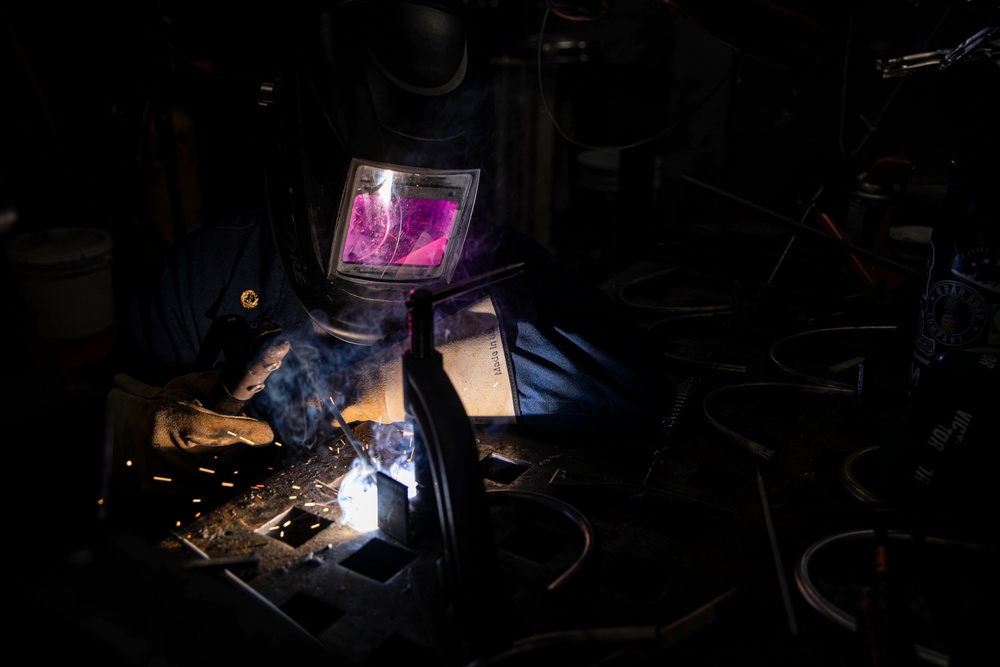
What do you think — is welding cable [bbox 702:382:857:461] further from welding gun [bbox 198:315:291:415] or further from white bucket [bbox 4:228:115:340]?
white bucket [bbox 4:228:115:340]

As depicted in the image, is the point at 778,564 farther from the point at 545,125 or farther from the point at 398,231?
the point at 545,125

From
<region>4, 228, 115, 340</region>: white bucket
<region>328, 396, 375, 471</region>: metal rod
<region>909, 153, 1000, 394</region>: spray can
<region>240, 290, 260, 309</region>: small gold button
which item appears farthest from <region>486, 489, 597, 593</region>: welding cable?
<region>4, 228, 115, 340</region>: white bucket

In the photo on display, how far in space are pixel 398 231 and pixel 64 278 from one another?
86.3 inches

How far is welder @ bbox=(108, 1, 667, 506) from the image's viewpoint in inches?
48.8

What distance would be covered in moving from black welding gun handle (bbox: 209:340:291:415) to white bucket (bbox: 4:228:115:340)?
6.55ft

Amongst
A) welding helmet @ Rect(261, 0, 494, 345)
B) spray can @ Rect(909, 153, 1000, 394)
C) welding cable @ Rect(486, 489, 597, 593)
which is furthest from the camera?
welding helmet @ Rect(261, 0, 494, 345)

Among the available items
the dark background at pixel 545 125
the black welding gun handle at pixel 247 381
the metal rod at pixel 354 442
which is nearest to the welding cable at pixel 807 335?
the dark background at pixel 545 125

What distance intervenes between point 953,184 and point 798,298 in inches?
28.5

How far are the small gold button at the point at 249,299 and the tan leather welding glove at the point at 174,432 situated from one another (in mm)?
285

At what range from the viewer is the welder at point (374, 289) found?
1240 millimetres

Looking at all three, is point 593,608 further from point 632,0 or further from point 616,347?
point 632,0

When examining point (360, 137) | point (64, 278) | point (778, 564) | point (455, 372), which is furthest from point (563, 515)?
point (64, 278)

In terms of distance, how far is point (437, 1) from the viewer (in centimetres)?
126

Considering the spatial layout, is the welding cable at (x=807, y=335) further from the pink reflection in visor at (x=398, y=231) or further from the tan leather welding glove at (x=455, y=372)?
the pink reflection in visor at (x=398, y=231)
